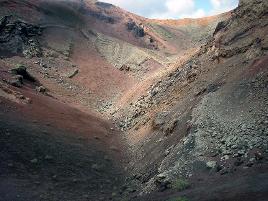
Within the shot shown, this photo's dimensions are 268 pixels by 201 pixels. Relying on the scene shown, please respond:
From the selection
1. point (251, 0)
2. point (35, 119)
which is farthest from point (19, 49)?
point (251, 0)

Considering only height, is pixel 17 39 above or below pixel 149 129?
above

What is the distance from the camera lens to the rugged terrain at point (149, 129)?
39.5 feet

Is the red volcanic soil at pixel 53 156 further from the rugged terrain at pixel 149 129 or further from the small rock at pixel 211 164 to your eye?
the small rock at pixel 211 164

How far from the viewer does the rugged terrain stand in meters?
12.0

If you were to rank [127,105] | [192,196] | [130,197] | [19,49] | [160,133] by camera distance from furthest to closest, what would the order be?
[19,49] < [127,105] < [160,133] < [130,197] < [192,196]

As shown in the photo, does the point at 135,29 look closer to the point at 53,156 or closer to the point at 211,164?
the point at 53,156

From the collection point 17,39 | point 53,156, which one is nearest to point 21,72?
point 17,39

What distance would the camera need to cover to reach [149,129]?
65.2 ft

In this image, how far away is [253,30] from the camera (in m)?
19.6

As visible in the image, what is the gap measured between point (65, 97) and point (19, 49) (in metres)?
8.90

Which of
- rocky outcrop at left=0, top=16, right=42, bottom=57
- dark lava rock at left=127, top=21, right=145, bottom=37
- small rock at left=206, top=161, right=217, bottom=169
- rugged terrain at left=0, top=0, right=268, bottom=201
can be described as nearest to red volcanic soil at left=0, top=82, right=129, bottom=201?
rugged terrain at left=0, top=0, right=268, bottom=201

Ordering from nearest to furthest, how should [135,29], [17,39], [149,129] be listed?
1. [149,129]
2. [17,39]
3. [135,29]

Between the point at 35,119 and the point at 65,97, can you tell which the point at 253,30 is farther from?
the point at 65,97

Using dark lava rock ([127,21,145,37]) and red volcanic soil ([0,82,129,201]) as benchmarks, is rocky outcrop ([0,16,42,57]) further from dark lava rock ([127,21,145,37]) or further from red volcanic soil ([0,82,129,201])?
dark lava rock ([127,21,145,37])
